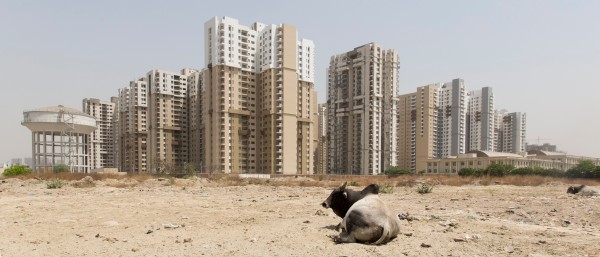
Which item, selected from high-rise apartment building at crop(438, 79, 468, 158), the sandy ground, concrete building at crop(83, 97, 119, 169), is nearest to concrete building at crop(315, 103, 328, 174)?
high-rise apartment building at crop(438, 79, 468, 158)

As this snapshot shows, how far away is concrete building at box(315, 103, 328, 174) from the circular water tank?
68989 millimetres

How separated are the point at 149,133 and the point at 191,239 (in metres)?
102

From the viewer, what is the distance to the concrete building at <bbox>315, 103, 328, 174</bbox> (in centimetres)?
11401

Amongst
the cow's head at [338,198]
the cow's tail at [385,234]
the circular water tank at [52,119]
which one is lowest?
the cow's tail at [385,234]

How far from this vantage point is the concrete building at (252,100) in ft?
257

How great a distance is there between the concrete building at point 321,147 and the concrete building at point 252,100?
2796 cm

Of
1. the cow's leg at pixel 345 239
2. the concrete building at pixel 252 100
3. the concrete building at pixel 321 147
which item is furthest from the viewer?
the concrete building at pixel 321 147

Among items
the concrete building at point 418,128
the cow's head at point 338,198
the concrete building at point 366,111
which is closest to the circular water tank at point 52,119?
the concrete building at point 366,111

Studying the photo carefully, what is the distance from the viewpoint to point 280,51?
81188 millimetres

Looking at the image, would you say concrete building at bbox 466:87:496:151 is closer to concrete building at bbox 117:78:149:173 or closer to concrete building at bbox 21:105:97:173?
concrete building at bbox 117:78:149:173

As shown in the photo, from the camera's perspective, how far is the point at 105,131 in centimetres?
12762

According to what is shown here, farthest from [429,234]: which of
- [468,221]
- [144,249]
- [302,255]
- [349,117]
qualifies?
[349,117]

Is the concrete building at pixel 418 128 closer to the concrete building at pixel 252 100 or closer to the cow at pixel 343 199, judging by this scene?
the concrete building at pixel 252 100

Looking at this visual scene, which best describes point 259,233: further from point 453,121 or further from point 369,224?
point 453,121
